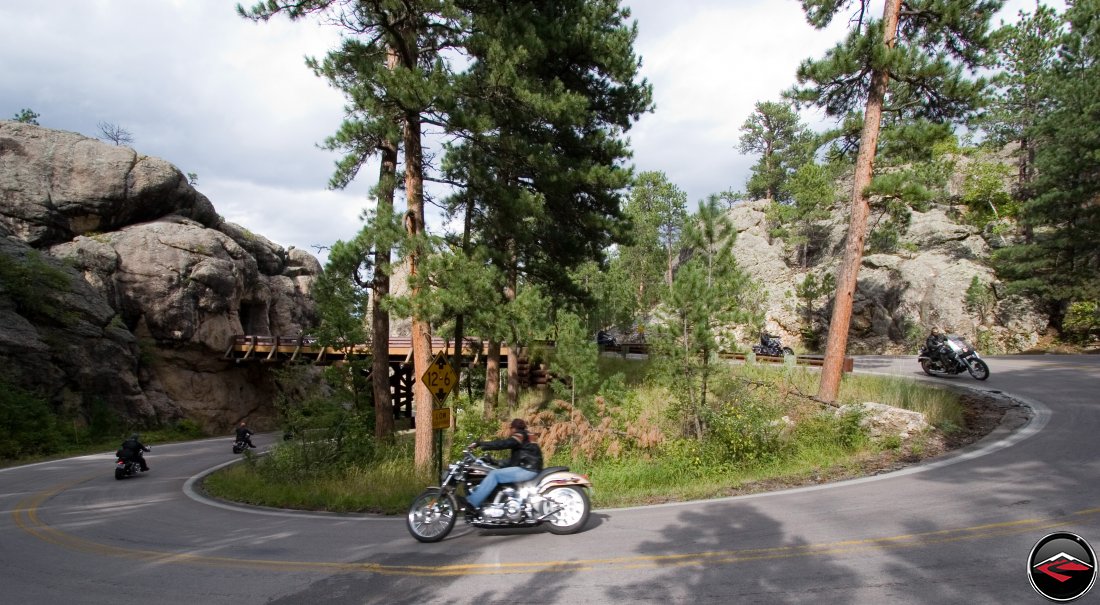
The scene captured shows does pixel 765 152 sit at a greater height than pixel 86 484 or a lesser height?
greater

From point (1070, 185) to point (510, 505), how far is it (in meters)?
31.0

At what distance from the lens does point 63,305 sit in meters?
25.1

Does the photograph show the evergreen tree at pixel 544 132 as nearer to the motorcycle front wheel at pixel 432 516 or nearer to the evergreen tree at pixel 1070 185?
the motorcycle front wheel at pixel 432 516

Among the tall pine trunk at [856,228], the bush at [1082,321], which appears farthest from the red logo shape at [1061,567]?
the bush at [1082,321]

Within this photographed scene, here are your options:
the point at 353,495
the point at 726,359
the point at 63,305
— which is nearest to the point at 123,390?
the point at 63,305

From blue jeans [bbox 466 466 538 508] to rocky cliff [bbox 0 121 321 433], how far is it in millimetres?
24742

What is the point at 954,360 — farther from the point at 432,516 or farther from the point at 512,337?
the point at 432,516

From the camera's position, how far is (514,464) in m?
7.32

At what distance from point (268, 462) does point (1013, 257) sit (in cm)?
3294

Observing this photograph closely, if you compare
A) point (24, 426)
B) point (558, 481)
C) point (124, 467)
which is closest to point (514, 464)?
point (558, 481)

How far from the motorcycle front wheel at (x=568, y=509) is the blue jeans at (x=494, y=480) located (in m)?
0.40

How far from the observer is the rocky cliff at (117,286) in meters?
23.9

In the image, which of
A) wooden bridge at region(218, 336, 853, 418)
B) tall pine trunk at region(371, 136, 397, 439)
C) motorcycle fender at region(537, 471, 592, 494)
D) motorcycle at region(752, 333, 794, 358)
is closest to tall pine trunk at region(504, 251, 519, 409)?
wooden bridge at region(218, 336, 853, 418)

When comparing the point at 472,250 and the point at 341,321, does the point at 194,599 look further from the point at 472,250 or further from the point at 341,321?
the point at 341,321
